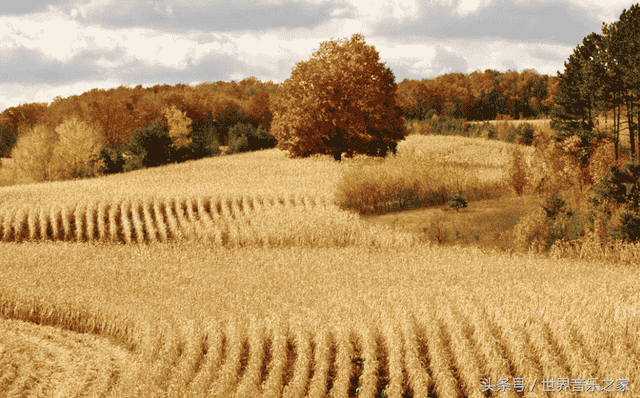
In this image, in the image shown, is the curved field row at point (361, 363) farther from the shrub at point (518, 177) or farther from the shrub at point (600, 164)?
the shrub at point (600, 164)

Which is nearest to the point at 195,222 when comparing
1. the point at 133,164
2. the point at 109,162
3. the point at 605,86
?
the point at 133,164

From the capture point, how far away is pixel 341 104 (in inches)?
1471

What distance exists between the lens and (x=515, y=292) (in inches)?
454

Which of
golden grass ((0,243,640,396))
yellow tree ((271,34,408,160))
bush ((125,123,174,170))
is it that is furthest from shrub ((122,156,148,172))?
golden grass ((0,243,640,396))

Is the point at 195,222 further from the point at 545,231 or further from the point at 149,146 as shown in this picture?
the point at 149,146

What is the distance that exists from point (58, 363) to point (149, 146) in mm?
39108

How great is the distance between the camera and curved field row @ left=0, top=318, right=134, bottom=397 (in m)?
9.08

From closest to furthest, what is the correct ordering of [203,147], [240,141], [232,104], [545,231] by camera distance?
[545,231] < [203,147] < [240,141] < [232,104]

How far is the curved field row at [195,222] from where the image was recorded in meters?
19.2

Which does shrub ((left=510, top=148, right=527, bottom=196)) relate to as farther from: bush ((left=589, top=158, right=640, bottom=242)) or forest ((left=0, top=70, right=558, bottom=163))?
forest ((left=0, top=70, right=558, bottom=163))

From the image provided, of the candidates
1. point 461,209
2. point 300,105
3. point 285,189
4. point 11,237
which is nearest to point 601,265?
point 461,209

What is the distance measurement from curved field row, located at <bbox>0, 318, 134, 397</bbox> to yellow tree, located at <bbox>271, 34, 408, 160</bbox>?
27.5m

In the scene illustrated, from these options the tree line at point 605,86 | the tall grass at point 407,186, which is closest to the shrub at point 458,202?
the tall grass at point 407,186

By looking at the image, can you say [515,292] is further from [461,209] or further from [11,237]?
[11,237]
